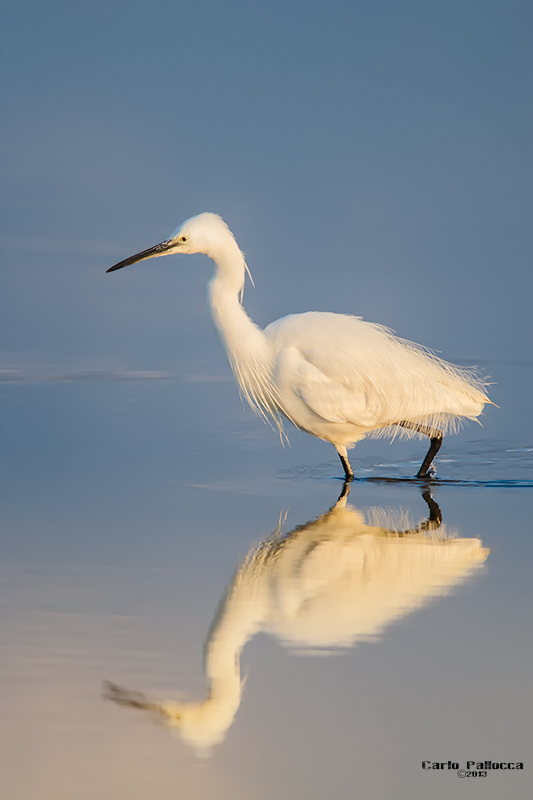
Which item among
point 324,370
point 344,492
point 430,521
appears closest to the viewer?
point 430,521

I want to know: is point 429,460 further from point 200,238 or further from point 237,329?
point 200,238

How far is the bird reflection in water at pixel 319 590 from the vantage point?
7.96 ft

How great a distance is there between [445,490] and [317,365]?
1046 mm

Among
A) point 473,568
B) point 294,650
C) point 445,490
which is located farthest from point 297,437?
point 294,650

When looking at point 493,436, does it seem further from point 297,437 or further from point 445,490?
point 445,490

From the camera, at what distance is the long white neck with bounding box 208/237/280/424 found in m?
5.26

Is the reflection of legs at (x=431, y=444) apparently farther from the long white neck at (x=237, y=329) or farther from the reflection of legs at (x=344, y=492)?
the long white neck at (x=237, y=329)

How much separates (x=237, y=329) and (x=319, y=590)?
2.40 metres

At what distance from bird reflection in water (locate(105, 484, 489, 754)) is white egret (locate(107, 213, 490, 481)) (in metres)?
0.98

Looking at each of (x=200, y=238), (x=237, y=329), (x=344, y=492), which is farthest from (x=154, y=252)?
(x=344, y=492)

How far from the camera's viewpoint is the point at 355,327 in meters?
5.41

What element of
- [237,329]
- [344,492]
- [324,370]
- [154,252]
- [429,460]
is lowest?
[344,492]

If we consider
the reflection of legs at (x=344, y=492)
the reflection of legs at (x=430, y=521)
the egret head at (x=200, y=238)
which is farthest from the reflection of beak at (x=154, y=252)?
the reflection of legs at (x=430, y=521)

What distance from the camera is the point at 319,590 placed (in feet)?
10.5
